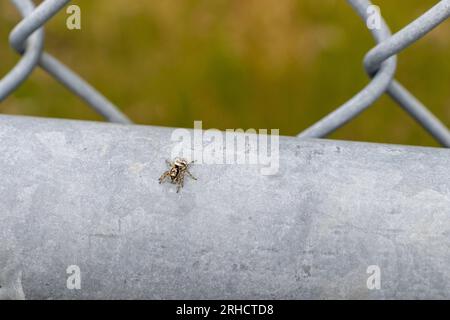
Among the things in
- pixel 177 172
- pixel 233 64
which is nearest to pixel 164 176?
pixel 177 172

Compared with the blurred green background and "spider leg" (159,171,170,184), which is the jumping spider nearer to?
"spider leg" (159,171,170,184)

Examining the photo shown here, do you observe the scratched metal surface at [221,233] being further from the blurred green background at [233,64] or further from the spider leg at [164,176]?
the blurred green background at [233,64]

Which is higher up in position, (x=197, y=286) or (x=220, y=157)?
(x=220, y=157)

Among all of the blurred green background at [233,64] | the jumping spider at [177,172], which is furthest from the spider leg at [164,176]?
the blurred green background at [233,64]

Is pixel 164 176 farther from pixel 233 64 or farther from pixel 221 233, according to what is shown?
pixel 233 64

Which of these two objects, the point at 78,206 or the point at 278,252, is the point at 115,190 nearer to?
the point at 78,206

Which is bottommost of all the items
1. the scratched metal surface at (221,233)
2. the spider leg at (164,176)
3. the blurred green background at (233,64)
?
the scratched metal surface at (221,233)
